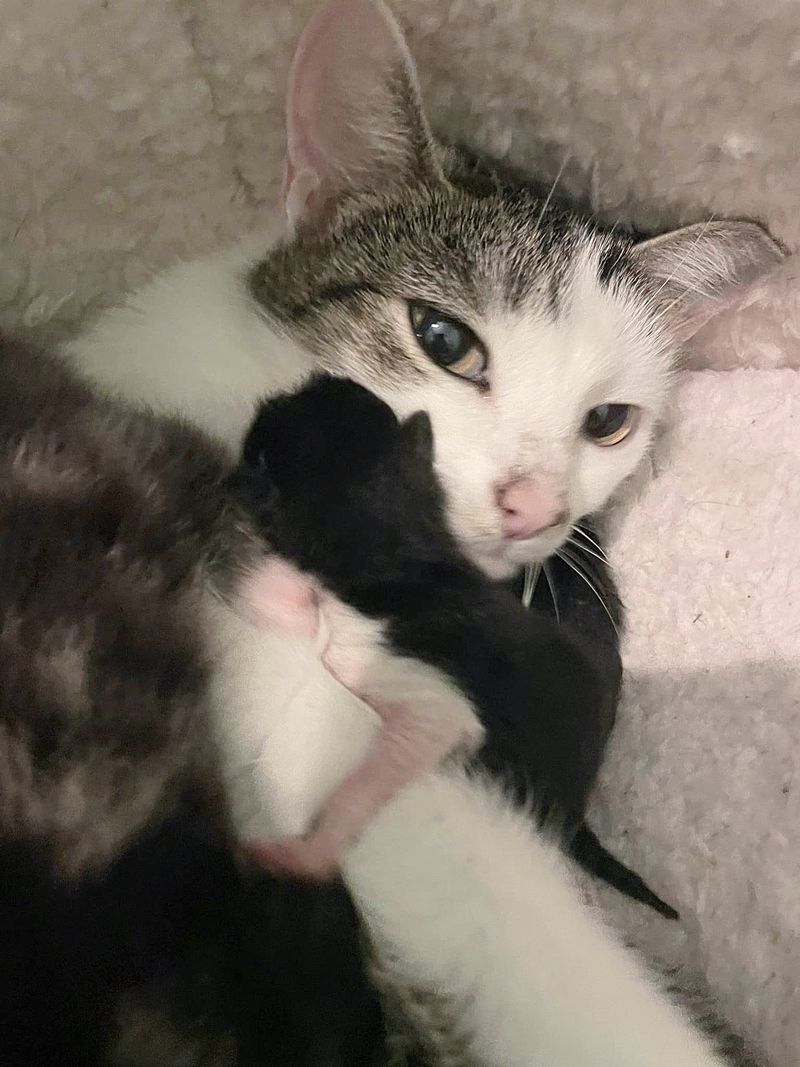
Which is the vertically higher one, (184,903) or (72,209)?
(72,209)

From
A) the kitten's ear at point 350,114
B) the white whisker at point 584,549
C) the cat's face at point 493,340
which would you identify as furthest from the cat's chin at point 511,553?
the kitten's ear at point 350,114

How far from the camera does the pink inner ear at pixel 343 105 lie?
0.86m

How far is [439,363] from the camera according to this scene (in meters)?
0.88

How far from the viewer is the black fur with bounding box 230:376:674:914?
29.2 inches

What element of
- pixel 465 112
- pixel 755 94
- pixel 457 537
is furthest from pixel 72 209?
pixel 755 94

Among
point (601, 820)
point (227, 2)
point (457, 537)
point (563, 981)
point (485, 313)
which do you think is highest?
point (227, 2)

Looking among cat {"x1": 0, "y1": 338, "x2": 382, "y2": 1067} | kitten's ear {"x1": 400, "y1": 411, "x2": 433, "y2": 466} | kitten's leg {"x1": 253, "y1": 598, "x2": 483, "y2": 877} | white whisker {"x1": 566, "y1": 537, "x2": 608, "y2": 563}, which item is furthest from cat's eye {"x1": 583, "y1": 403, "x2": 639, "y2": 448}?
cat {"x1": 0, "y1": 338, "x2": 382, "y2": 1067}

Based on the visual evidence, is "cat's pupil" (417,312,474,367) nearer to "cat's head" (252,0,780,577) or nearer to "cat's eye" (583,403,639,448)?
"cat's head" (252,0,780,577)

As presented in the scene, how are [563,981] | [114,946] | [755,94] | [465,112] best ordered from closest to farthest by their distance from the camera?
[114,946] < [563,981] < [755,94] < [465,112]

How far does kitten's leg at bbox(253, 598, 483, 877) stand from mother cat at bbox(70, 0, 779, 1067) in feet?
0.06

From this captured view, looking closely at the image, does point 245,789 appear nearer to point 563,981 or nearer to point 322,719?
point 322,719

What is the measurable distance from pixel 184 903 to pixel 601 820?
0.50 m

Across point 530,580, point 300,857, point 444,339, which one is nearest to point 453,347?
point 444,339

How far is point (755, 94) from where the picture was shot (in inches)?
35.9
